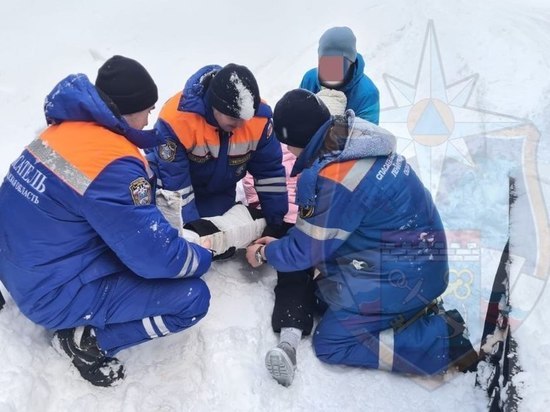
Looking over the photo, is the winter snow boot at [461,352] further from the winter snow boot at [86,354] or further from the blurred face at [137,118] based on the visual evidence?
the blurred face at [137,118]

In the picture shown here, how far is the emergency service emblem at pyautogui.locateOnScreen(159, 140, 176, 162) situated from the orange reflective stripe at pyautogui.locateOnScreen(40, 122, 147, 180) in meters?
0.76

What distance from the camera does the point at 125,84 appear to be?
76.9 inches

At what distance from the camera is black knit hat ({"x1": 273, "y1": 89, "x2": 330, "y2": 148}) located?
6.88 ft

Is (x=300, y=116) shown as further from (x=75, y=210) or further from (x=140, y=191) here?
(x=75, y=210)

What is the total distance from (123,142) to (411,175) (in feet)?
4.00

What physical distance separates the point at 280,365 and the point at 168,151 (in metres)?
1.23

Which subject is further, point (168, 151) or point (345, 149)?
point (168, 151)

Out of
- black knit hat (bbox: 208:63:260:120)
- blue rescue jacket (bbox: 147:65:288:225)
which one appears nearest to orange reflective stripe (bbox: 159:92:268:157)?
blue rescue jacket (bbox: 147:65:288:225)

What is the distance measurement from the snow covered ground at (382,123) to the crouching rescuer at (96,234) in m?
0.22

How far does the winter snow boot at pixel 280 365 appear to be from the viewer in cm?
213

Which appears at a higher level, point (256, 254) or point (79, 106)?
point (79, 106)

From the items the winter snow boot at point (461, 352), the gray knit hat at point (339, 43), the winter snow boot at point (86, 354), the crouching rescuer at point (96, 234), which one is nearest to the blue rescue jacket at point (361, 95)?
the gray knit hat at point (339, 43)
